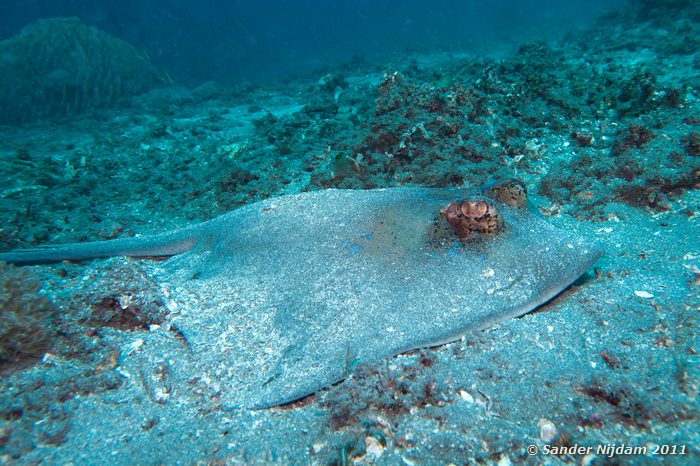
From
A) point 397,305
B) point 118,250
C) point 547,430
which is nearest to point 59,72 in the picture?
point 118,250

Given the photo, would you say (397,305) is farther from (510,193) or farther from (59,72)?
(59,72)

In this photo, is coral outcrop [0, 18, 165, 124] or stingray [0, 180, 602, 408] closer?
stingray [0, 180, 602, 408]

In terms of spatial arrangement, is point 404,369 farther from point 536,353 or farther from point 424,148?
point 424,148

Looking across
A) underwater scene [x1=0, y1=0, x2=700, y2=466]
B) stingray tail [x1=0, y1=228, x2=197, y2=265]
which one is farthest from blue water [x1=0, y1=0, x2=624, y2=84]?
stingray tail [x1=0, y1=228, x2=197, y2=265]

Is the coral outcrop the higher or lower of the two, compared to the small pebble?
higher

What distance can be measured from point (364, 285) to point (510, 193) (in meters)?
1.56

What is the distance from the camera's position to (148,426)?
235 centimetres

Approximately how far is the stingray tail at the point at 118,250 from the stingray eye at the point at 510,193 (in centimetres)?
346

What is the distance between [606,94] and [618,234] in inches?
163

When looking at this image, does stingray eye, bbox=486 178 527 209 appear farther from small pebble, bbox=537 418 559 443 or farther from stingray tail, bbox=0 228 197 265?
stingray tail, bbox=0 228 197 265

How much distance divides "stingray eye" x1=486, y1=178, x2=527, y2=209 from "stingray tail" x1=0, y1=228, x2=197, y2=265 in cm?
346

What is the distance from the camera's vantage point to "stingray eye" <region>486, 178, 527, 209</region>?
307cm

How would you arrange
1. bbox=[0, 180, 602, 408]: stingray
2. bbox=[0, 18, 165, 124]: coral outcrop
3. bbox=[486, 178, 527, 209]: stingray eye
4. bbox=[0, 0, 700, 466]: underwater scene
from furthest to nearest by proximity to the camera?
bbox=[0, 18, 165, 124]: coral outcrop → bbox=[486, 178, 527, 209]: stingray eye → bbox=[0, 180, 602, 408]: stingray → bbox=[0, 0, 700, 466]: underwater scene

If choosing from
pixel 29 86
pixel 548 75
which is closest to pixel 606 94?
pixel 548 75
